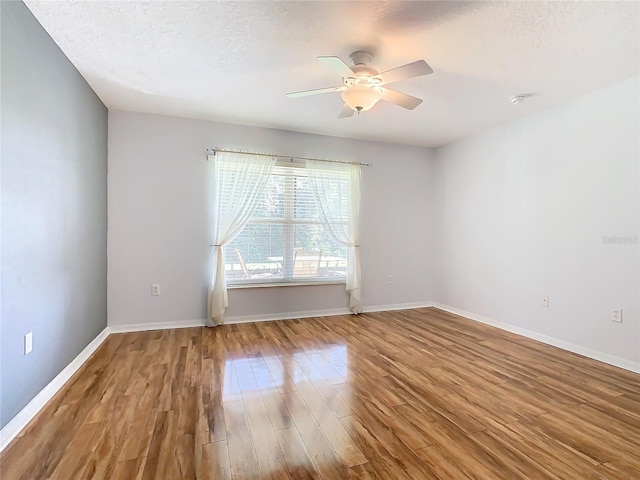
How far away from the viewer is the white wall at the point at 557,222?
2.72m

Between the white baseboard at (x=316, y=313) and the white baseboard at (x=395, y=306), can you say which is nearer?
the white baseboard at (x=316, y=313)

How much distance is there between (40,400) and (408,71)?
3.10m

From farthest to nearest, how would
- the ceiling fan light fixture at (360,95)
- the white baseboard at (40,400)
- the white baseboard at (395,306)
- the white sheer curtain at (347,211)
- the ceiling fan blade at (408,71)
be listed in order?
the white baseboard at (395,306), the white sheer curtain at (347,211), the ceiling fan light fixture at (360,95), the ceiling fan blade at (408,71), the white baseboard at (40,400)

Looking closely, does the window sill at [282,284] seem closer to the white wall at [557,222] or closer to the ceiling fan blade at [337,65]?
the white wall at [557,222]

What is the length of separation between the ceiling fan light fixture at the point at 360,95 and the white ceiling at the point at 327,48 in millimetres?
271

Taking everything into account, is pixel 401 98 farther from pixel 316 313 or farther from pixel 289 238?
pixel 316 313

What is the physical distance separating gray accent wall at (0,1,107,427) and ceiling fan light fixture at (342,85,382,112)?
193 cm

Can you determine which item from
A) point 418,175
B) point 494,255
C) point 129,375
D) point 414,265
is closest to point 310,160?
point 418,175

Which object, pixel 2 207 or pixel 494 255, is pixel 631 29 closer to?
pixel 494 255

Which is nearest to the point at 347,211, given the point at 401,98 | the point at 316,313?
the point at 316,313

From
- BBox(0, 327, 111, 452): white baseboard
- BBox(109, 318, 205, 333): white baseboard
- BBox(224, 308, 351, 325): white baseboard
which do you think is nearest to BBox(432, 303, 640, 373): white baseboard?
BBox(224, 308, 351, 325): white baseboard

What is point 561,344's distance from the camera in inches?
124

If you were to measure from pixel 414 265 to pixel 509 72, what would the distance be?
284cm

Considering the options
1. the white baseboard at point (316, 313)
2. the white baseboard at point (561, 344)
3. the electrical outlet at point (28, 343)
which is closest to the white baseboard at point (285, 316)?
the white baseboard at point (316, 313)
